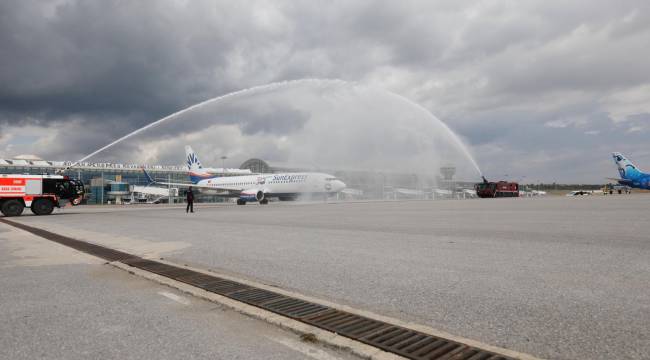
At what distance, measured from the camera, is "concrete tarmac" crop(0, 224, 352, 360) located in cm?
353

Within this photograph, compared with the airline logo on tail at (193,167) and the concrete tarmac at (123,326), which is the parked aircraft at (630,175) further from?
the concrete tarmac at (123,326)

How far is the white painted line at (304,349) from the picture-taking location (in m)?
3.39

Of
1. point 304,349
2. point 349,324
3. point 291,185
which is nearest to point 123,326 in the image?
point 304,349

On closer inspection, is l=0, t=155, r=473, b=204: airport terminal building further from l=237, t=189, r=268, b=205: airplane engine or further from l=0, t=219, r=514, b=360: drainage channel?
l=0, t=219, r=514, b=360: drainage channel

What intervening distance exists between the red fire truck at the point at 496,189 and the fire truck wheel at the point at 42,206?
53.3 m

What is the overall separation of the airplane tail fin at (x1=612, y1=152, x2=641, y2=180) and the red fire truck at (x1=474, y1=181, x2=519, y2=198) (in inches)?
1025

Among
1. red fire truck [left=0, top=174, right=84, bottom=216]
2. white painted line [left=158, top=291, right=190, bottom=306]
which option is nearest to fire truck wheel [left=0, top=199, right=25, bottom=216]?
red fire truck [left=0, top=174, right=84, bottom=216]

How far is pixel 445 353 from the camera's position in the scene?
11.1 feet

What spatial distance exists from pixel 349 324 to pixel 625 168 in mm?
89777

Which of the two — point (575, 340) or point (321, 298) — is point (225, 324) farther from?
point (575, 340)

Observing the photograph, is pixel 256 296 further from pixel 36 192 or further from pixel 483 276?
pixel 36 192

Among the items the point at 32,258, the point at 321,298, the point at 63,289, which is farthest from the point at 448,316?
the point at 32,258

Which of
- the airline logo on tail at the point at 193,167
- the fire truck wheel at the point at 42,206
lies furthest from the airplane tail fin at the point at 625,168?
the fire truck wheel at the point at 42,206

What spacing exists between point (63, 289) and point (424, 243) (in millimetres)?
7759
